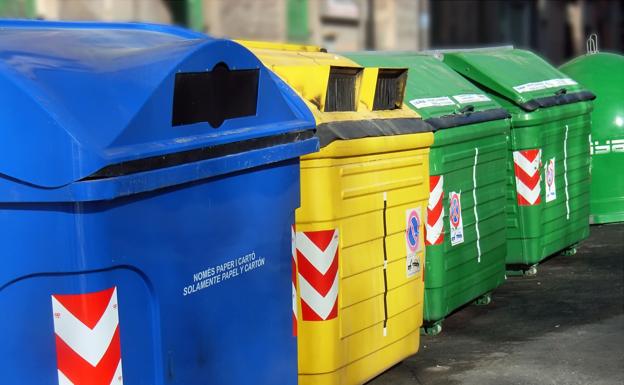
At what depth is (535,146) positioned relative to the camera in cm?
813

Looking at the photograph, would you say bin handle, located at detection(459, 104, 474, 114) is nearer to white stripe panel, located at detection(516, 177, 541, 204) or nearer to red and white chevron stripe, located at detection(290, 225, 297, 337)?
white stripe panel, located at detection(516, 177, 541, 204)

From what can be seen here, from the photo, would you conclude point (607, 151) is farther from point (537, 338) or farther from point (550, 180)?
point (537, 338)

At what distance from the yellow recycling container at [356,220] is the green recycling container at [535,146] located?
7.48ft

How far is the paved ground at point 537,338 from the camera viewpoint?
5762 mm

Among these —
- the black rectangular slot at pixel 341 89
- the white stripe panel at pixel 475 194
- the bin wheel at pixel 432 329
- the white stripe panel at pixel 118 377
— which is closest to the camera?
the white stripe panel at pixel 118 377

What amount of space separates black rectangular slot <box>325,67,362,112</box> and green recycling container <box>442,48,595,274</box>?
112 inches

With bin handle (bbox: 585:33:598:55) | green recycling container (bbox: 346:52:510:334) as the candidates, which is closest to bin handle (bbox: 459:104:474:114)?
green recycling container (bbox: 346:52:510:334)

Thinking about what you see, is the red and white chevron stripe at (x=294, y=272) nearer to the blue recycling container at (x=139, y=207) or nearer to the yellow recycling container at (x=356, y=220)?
the yellow recycling container at (x=356, y=220)

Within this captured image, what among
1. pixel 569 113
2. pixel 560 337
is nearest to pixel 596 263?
pixel 569 113

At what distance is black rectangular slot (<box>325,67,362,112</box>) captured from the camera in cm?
514

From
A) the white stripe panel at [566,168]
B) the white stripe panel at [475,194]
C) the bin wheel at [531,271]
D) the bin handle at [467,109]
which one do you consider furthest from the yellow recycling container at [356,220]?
the white stripe panel at [566,168]

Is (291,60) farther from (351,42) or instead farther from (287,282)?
(351,42)

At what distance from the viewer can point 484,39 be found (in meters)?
28.4

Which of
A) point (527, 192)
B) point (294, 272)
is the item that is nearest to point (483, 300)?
point (527, 192)
